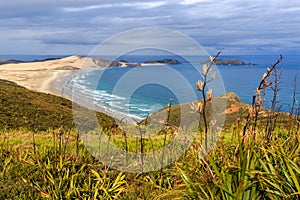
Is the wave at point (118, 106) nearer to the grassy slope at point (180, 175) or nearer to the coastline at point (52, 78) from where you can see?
the coastline at point (52, 78)

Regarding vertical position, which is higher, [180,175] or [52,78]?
[180,175]

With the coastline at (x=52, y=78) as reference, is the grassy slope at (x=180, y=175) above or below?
above

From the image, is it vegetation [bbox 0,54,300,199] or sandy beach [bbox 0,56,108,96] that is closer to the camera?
vegetation [bbox 0,54,300,199]

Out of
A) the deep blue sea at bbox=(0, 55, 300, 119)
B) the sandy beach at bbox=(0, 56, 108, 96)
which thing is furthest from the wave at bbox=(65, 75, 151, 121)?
the sandy beach at bbox=(0, 56, 108, 96)

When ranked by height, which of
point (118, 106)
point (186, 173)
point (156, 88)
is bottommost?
point (156, 88)

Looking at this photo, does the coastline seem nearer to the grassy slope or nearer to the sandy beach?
the sandy beach

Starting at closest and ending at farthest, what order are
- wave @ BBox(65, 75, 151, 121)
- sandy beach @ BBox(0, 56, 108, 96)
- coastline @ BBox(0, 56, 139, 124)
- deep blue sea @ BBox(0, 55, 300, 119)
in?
deep blue sea @ BBox(0, 55, 300, 119) → wave @ BBox(65, 75, 151, 121) → coastline @ BBox(0, 56, 139, 124) → sandy beach @ BBox(0, 56, 108, 96)

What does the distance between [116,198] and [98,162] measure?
179 centimetres

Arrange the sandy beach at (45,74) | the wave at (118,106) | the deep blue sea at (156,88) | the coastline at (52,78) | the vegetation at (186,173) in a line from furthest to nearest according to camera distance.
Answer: the sandy beach at (45,74), the coastline at (52,78), the wave at (118,106), the deep blue sea at (156,88), the vegetation at (186,173)

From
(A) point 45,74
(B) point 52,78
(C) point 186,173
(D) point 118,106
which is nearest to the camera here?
(C) point 186,173

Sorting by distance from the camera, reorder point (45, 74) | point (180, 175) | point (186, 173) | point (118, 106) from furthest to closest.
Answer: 1. point (45, 74)
2. point (118, 106)
3. point (186, 173)
4. point (180, 175)

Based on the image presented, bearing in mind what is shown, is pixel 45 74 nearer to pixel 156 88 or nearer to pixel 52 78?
pixel 52 78

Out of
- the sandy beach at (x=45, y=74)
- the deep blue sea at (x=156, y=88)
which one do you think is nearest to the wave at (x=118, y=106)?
the deep blue sea at (x=156, y=88)

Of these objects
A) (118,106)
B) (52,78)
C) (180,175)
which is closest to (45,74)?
(52,78)
